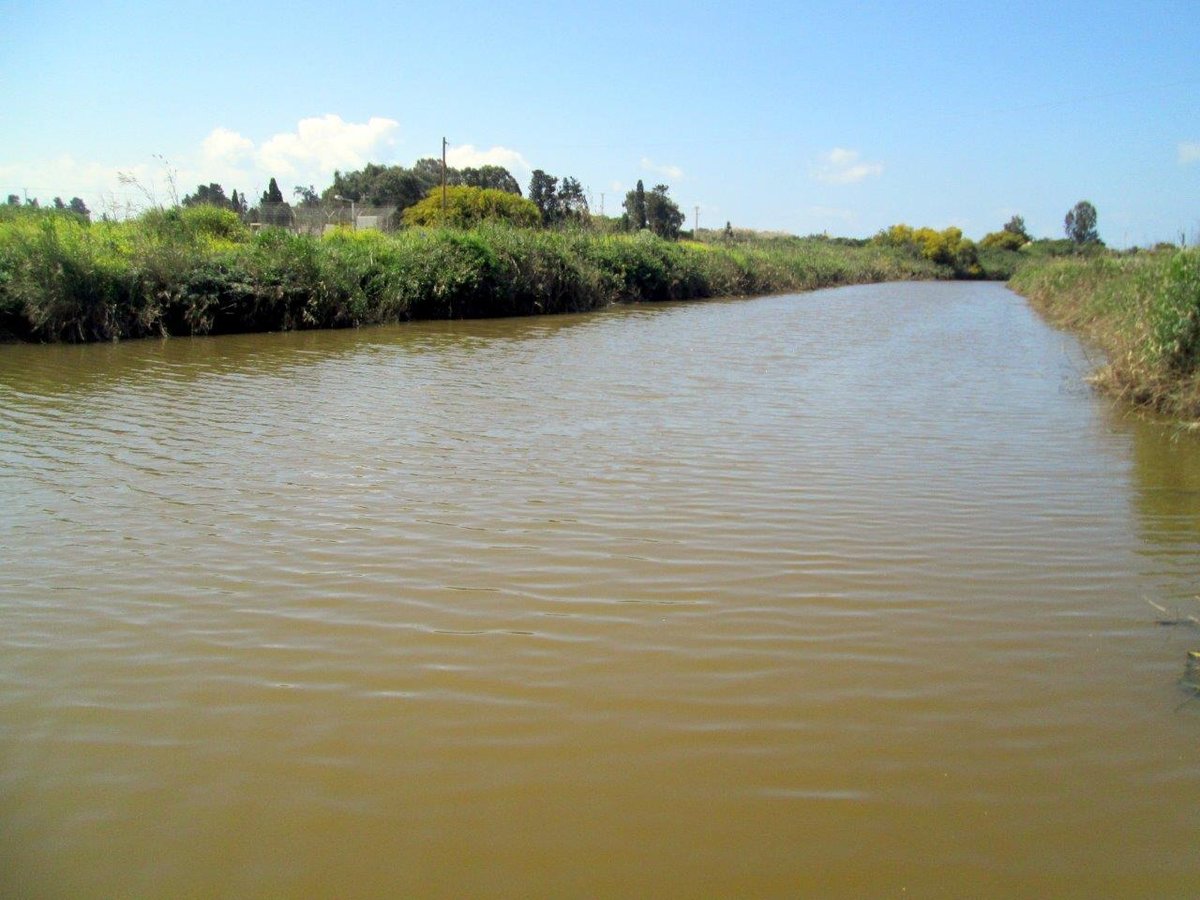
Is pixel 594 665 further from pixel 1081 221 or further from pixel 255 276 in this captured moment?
pixel 1081 221

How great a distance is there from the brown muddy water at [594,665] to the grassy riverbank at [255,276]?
9.57m

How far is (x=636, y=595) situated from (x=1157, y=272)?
12.2m

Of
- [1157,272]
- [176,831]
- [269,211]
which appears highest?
[269,211]

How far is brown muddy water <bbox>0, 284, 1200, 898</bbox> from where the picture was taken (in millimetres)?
3006

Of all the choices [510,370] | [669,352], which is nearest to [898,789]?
[510,370]

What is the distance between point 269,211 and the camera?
38.6m

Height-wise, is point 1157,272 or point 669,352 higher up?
point 1157,272

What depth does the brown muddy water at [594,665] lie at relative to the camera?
3.01 m

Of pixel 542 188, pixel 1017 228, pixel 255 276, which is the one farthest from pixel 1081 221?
pixel 255 276

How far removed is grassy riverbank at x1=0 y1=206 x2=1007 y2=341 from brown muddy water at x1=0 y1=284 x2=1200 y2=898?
9569 millimetres

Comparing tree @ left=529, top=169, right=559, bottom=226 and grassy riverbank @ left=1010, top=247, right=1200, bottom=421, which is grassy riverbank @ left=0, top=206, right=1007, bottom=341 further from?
tree @ left=529, top=169, right=559, bottom=226

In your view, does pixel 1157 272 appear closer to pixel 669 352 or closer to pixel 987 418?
pixel 987 418

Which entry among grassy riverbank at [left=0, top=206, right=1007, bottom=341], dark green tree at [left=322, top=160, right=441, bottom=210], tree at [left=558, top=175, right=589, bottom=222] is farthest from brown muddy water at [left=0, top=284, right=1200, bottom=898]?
dark green tree at [left=322, top=160, right=441, bottom=210]

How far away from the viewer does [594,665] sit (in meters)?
4.18
